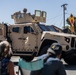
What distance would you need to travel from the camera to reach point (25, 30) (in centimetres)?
1728

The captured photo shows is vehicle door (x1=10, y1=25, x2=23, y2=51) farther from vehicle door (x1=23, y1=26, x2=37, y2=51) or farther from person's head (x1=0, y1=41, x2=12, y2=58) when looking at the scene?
person's head (x1=0, y1=41, x2=12, y2=58)

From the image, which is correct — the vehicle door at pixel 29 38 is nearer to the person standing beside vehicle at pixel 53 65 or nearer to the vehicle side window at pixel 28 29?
the vehicle side window at pixel 28 29

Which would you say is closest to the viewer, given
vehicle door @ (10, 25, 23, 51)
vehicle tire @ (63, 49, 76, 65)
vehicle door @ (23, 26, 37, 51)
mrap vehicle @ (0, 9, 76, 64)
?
vehicle tire @ (63, 49, 76, 65)

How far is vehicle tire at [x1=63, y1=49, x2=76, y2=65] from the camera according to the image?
52.0 ft

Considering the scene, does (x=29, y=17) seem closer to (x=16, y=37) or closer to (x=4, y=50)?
(x=16, y=37)

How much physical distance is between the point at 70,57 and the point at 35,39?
183cm

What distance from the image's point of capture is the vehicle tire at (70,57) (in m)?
15.8

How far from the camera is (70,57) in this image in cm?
1667

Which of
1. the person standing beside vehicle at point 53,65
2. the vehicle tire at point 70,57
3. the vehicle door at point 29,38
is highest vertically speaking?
the person standing beside vehicle at point 53,65

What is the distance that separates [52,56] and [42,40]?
12.0 meters

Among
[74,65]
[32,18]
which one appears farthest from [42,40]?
[32,18]

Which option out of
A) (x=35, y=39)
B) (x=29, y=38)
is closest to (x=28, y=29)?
(x=29, y=38)

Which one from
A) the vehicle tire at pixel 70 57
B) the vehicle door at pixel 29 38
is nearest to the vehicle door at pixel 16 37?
the vehicle door at pixel 29 38

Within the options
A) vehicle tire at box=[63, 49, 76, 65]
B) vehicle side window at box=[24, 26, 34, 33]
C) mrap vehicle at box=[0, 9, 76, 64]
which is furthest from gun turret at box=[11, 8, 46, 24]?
vehicle tire at box=[63, 49, 76, 65]
